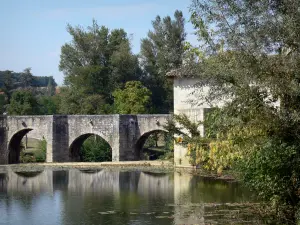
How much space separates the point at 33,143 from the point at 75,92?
222 inches

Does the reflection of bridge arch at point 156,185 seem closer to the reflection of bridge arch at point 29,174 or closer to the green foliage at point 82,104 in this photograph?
the reflection of bridge arch at point 29,174

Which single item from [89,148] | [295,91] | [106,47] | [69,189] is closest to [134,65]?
[106,47]

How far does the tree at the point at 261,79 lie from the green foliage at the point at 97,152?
867 inches

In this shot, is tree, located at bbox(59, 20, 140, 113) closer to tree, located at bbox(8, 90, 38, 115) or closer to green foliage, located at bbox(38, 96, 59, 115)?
tree, located at bbox(8, 90, 38, 115)

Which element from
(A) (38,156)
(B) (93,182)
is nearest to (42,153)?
(A) (38,156)

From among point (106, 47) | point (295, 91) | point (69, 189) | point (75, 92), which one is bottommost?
point (69, 189)

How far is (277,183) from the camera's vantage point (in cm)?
1398

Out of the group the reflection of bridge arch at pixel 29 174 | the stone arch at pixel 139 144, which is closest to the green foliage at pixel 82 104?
the stone arch at pixel 139 144

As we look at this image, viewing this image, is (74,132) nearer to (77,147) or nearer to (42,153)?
(77,147)

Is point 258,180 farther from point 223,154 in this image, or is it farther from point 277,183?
point 223,154

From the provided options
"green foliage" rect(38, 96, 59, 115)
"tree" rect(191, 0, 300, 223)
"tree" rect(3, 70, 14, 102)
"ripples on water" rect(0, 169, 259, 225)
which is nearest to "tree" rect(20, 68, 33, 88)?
"tree" rect(3, 70, 14, 102)

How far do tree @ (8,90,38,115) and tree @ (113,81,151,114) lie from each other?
24.7 ft

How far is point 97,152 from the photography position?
118 ft

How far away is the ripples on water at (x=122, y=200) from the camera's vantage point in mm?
15250
